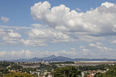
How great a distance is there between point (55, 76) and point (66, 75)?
2.49 m

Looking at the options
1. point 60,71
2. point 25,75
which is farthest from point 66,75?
point 25,75

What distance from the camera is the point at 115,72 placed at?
5303cm

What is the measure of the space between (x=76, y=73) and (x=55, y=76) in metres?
4.55

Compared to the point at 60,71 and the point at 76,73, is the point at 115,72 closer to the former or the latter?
the point at 76,73

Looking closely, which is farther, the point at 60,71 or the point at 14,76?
the point at 60,71

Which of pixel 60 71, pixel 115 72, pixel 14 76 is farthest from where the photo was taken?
pixel 115 72

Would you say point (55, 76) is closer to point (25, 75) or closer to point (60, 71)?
point (60, 71)

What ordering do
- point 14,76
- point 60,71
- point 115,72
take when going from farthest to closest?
point 115,72 → point 60,71 → point 14,76

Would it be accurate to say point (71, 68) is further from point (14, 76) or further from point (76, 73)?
point (14, 76)

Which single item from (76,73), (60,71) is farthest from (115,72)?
(60,71)

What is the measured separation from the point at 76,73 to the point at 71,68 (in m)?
1.55

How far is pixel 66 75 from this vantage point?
49438 millimetres

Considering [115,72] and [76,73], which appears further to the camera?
[115,72]

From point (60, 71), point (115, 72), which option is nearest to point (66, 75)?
point (60, 71)
